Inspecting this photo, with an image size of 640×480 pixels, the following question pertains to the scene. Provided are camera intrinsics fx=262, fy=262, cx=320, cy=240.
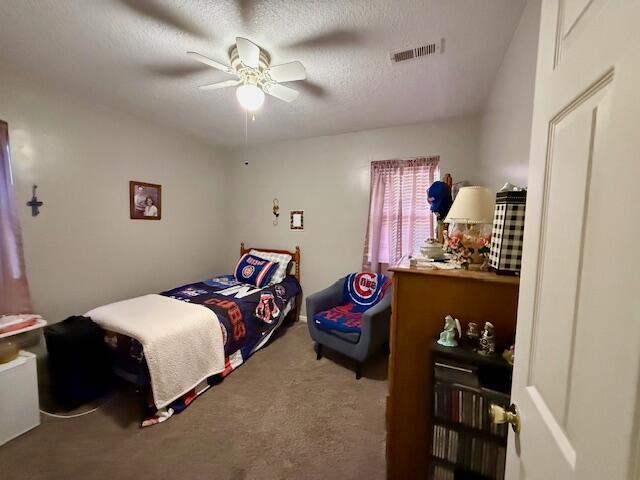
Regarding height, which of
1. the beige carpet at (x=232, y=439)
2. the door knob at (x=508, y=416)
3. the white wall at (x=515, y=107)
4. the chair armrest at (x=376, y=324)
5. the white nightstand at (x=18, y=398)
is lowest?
the beige carpet at (x=232, y=439)

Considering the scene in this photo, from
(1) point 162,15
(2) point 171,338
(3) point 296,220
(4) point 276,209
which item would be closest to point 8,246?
(2) point 171,338

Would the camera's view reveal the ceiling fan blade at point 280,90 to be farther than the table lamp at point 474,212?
Yes

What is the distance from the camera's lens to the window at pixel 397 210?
112 inches

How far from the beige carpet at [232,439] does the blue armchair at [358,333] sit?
0.27m

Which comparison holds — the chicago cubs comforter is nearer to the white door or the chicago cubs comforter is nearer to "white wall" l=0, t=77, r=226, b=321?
"white wall" l=0, t=77, r=226, b=321

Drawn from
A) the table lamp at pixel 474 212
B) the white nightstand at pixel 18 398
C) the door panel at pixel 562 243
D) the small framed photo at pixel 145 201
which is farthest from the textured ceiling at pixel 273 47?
the white nightstand at pixel 18 398

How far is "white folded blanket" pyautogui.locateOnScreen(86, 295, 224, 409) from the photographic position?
1.80 metres

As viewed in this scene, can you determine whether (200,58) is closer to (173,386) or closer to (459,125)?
(173,386)

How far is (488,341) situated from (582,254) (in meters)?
0.76

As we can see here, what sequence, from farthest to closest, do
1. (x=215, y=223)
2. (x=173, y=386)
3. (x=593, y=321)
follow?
(x=215, y=223) < (x=173, y=386) < (x=593, y=321)

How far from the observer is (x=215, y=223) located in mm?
3855

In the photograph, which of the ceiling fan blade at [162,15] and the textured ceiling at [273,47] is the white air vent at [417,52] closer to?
the textured ceiling at [273,47]

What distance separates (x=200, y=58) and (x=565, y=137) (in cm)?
172

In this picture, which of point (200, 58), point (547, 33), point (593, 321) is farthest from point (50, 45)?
point (593, 321)
